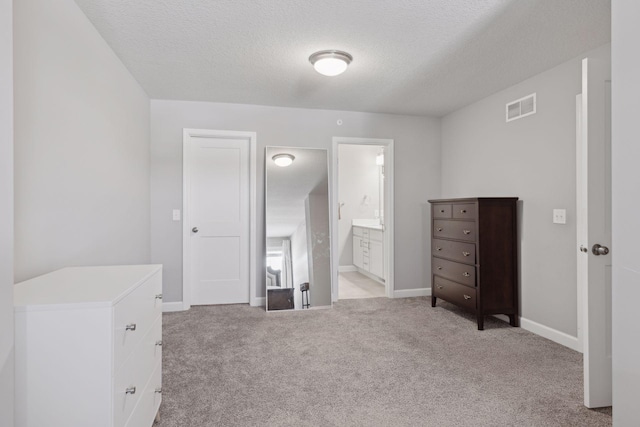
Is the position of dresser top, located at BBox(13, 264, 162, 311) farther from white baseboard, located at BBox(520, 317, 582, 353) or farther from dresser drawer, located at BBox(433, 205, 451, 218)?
white baseboard, located at BBox(520, 317, 582, 353)

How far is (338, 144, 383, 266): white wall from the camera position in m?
6.78

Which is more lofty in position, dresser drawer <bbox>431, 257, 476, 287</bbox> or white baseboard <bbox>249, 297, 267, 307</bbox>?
dresser drawer <bbox>431, 257, 476, 287</bbox>

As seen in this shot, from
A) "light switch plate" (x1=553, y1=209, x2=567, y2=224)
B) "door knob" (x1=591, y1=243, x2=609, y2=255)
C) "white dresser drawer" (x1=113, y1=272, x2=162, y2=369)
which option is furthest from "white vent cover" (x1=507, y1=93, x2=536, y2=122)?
"white dresser drawer" (x1=113, y1=272, x2=162, y2=369)

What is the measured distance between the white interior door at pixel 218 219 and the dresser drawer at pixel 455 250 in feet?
7.53

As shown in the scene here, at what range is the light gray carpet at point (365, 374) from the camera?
6.54 ft

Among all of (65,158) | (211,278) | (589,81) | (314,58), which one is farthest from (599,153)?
(211,278)

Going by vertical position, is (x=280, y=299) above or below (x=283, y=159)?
below

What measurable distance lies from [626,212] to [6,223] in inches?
84.6

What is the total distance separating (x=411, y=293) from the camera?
4.79 metres

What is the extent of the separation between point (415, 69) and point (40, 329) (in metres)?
3.23

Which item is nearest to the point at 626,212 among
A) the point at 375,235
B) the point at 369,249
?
the point at 375,235

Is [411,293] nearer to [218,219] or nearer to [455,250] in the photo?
[455,250]

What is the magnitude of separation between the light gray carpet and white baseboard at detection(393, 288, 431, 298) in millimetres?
911

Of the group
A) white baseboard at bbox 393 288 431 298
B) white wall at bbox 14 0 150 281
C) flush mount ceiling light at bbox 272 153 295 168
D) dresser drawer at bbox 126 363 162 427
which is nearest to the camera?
dresser drawer at bbox 126 363 162 427
